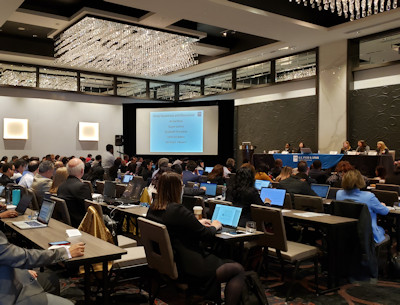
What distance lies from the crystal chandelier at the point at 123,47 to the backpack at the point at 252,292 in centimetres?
894

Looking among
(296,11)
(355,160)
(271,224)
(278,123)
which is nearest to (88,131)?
(278,123)

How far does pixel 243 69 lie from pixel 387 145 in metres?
6.53

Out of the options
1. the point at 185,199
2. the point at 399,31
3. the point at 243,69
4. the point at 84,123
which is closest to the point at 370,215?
the point at 185,199

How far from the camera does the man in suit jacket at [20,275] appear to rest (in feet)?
7.19

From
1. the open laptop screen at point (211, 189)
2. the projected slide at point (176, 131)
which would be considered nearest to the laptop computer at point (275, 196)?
the open laptop screen at point (211, 189)

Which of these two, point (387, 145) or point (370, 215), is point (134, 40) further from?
point (370, 215)

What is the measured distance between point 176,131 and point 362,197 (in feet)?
40.7

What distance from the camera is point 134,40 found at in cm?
1143

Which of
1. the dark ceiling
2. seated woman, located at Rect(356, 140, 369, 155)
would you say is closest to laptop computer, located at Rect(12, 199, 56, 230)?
the dark ceiling

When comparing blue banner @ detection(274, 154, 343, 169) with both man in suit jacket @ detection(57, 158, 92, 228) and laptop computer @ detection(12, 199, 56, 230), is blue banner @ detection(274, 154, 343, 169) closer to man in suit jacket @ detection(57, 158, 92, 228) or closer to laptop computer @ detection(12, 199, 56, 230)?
man in suit jacket @ detection(57, 158, 92, 228)

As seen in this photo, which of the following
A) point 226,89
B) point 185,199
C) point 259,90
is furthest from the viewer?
point 226,89

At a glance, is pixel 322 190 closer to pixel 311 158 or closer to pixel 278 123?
pixel 311 158

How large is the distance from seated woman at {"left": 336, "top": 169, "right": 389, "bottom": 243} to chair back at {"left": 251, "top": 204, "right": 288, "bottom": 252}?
43.3 inches

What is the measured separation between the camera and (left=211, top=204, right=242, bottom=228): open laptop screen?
3.84 meters
